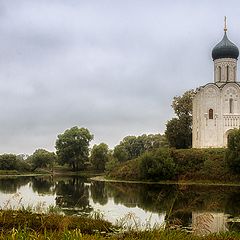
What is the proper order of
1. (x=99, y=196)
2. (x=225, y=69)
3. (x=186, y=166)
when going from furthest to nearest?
(x=225, y=69) → (x=186, y=166) → (x=99, y=196)

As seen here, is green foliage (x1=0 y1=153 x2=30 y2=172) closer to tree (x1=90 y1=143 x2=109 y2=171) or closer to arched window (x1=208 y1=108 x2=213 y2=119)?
tree (x1=90 y1=143 x2=109 y2=171)

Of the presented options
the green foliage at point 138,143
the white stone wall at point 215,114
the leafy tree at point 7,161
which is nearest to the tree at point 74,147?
the leafy tree at point 7,161

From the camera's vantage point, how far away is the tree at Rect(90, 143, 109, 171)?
77500 millimetres

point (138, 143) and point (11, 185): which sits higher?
point (138, 143)

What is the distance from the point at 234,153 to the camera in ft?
144

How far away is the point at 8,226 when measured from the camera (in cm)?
1225

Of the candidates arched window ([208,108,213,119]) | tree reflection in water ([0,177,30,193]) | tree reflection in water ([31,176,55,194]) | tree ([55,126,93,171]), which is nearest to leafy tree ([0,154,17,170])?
tree ([55,126,93,171])

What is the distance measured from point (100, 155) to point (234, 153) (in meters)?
36.6

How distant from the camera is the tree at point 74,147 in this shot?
7981 cm

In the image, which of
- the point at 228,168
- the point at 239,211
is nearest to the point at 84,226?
the point at 239,211

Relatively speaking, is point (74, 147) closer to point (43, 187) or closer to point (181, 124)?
point (181, 124)

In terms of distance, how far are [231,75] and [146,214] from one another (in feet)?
132

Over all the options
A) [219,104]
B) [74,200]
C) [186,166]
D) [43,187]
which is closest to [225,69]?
[219,104]

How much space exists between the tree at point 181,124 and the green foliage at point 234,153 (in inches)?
515
